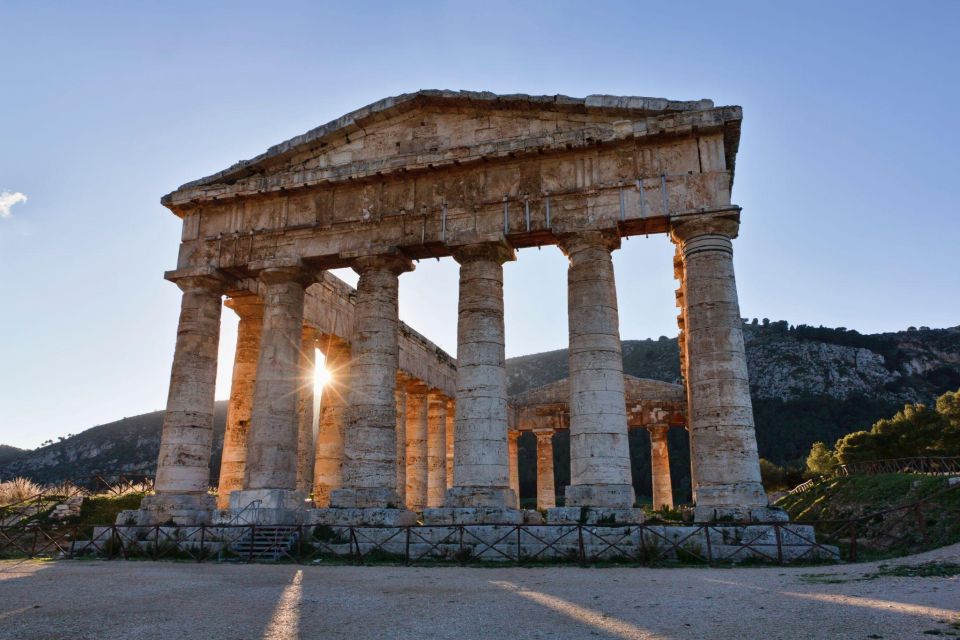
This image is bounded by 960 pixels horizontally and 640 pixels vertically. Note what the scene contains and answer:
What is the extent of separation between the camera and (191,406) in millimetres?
19703

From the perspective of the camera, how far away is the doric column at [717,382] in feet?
48.5

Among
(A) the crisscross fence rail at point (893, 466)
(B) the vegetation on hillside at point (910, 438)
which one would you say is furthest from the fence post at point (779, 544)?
(B) the vegetation on hillside at point (910, 438)

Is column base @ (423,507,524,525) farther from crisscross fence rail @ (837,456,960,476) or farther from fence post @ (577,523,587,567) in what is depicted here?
crisscross fence rail @ (837,456,960,476)

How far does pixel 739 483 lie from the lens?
584 inches

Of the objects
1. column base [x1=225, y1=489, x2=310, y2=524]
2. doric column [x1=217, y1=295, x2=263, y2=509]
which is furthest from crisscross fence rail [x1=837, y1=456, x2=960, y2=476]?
doric column [x1=217, y1=295, x2=263, y2=509]

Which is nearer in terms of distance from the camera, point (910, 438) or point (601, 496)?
point (601, 496)

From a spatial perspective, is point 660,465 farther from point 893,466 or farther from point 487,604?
point 487,604

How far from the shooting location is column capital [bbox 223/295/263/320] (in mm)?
22719

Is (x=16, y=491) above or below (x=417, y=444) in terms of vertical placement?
below

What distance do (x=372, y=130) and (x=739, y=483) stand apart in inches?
537

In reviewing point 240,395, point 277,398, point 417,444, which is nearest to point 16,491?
point 240,395

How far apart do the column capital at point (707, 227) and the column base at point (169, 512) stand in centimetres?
1461

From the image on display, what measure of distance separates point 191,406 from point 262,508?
4156 mm

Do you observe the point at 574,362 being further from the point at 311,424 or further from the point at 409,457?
the point at 409,457
